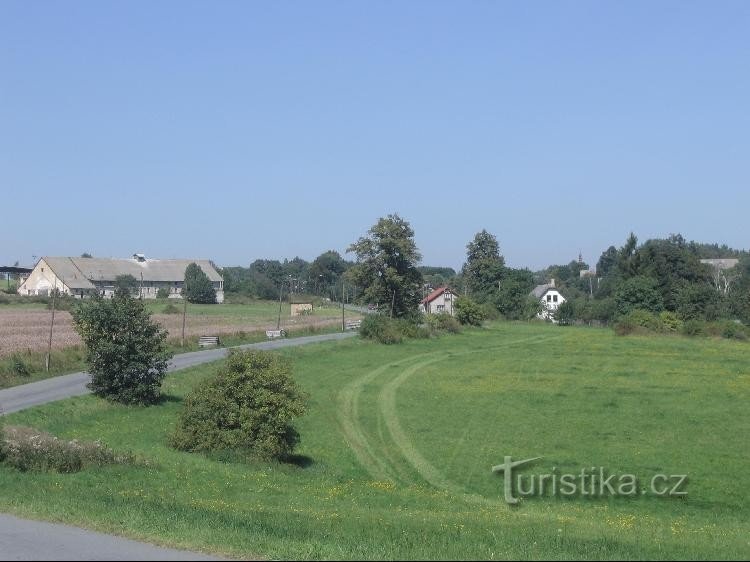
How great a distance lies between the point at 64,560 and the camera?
31.3ft

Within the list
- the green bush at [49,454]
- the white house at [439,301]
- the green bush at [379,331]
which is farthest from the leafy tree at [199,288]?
the green bush at [49,454]

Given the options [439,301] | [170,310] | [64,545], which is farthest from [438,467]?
[439,301]

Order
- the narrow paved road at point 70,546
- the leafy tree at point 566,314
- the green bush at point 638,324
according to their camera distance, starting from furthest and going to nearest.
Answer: the leafy tree at point 566,314
the green bush at point 638,324
the narrow paved road at point 70,546

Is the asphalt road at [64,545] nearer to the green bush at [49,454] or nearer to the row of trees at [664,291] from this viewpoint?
Answer: the green bush at [49,454]

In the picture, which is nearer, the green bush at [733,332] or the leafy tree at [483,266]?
the green bush at [733,332]

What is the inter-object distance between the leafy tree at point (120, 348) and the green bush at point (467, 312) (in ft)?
209

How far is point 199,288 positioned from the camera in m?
136

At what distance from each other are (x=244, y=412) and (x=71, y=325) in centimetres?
2796

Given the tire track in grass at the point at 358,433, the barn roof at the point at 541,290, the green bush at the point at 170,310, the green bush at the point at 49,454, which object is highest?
the barn roof at the point at 541,290

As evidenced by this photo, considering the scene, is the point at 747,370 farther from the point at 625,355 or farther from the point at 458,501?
the point at 458,501

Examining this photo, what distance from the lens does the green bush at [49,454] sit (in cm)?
1959

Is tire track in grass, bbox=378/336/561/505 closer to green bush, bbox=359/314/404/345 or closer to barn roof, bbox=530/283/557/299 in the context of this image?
green bush, bbox=359/314/404/345

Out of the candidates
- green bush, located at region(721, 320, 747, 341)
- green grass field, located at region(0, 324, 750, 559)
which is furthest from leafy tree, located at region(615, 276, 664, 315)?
green grass field, located at region(0, 324, 750, 559)

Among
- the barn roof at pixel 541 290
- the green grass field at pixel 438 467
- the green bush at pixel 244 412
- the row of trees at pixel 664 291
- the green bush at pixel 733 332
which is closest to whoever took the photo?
the green grass field at pixel 438 467
